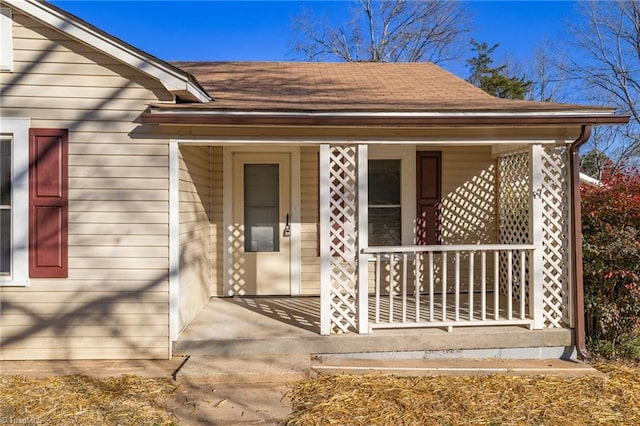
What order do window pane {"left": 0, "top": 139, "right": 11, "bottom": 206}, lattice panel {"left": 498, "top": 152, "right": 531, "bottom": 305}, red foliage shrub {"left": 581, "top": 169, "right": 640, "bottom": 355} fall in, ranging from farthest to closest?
lattice panel {"left": 498, "top": 152, "right": 531, "bottom": 305} < red foliage shrub {"left": 581, "top": 169, "right": 640, "bottom": 355} < window pane {"left": 0, "top": 139, "right": 11, "bottom": 206}

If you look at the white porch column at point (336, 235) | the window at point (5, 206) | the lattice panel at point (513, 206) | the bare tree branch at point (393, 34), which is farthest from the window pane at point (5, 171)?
the bare tree branch at point (393, 34)

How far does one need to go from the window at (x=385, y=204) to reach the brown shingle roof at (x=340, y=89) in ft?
3.54

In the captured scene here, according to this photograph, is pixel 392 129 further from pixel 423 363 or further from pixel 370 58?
pixel 370 58

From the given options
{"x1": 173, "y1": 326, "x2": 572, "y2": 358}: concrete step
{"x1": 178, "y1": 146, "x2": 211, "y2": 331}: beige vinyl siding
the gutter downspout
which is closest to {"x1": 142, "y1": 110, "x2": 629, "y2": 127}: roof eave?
the gutter downspout

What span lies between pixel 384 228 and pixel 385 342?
6.81 feet

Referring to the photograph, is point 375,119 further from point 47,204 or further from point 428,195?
point 47,204

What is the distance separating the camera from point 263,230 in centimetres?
596

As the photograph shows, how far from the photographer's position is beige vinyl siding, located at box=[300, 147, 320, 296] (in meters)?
5.93

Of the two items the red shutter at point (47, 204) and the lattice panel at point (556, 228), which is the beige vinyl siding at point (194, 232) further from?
the lattice panel at point (556, 228)

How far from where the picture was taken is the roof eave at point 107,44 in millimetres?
3969

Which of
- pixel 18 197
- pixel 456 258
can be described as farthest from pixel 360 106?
pixel 18 197

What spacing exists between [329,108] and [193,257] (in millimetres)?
2335

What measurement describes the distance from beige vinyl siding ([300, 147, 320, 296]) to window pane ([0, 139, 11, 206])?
10.9ft

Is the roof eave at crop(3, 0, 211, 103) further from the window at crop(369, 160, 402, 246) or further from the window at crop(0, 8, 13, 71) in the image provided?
the window at crop(369, 160, 402, 246)
